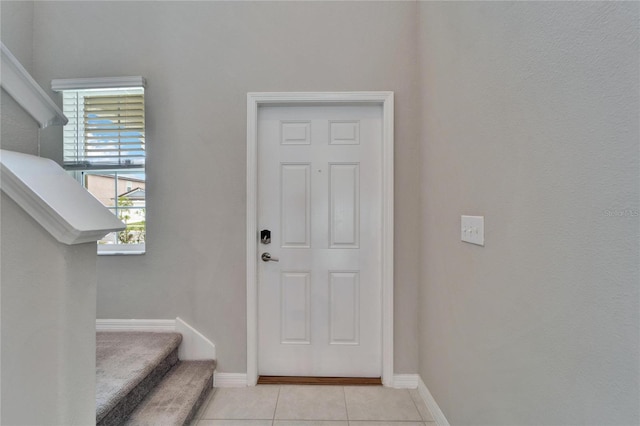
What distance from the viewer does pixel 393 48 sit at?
6.56ft

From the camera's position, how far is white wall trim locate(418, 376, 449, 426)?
1593 mm

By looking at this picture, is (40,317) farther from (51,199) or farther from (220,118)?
(220,118)

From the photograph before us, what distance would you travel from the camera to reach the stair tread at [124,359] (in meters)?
1.34

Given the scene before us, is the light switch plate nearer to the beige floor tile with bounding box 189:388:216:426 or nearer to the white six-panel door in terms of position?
the white six-panel door

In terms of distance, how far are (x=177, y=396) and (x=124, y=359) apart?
14.7 inches

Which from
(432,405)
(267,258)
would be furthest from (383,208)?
(432,405)

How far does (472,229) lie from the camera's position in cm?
129

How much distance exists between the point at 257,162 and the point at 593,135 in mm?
1744

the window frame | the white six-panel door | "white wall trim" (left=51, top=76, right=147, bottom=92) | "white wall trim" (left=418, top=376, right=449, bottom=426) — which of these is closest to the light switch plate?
the white six-panel door

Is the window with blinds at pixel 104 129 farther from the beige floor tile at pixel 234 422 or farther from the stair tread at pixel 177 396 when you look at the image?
the beige floor tile at pixel 234 422

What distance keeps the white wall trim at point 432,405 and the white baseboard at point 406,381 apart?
0.11 ft

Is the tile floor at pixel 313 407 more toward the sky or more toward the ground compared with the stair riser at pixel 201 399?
more toward the ground

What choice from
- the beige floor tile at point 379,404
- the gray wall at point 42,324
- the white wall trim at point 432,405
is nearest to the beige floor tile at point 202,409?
the beige floor tile at point 379,404

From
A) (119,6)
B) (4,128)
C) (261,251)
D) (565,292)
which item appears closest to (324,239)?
(261,251)
